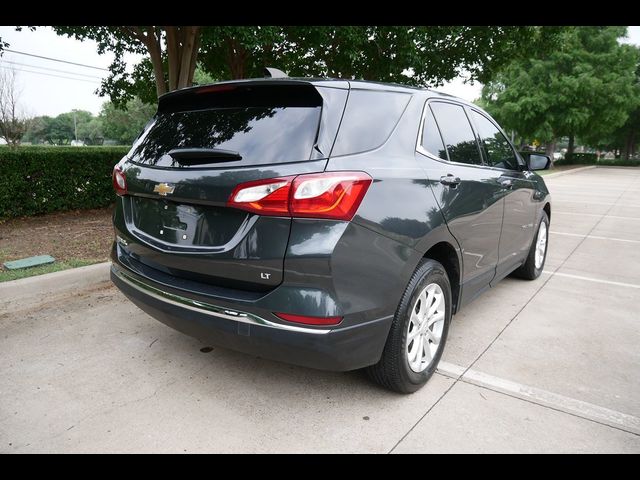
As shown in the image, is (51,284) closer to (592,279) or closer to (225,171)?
(225,171)

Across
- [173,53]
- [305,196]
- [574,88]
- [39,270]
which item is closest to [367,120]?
[305,196]

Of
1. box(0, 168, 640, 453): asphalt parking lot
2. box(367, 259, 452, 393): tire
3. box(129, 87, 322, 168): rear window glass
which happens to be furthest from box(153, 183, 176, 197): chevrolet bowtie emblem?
box(367, 259, 452, 393): tire

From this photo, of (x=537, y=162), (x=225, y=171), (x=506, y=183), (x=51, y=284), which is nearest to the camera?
(x=225, y=171)

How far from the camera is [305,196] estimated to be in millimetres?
2088

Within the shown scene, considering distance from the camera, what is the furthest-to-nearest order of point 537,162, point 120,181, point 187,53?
point 187,53 < point 537,162 < point 120,181

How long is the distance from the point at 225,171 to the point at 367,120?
778 mm

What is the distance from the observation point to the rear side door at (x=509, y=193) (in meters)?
3.82

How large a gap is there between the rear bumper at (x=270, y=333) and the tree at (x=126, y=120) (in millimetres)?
65922

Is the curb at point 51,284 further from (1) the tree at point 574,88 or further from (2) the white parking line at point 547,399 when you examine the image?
(1) the tree at point 574,88

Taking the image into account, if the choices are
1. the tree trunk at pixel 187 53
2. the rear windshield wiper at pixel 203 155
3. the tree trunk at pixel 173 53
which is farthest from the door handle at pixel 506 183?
the tree trunk at pixel 173 53

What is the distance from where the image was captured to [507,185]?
152 inches

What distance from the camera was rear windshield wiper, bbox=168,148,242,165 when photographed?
2.30 m
